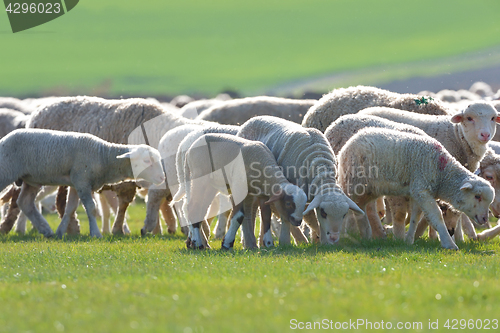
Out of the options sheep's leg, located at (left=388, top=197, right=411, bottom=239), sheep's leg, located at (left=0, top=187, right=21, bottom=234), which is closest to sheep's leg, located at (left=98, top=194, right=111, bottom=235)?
sheep's leg, located at (left=0, top=187, right=21, bottom=234)

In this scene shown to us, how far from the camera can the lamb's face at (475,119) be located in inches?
345

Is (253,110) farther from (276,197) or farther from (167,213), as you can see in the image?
(276,197)

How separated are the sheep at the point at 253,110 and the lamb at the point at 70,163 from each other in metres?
4.71

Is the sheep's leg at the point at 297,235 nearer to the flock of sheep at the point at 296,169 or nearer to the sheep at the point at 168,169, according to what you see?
the flock of sheep at the point at 296,169

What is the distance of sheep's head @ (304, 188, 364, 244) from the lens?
7215mm

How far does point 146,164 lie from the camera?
9938mm

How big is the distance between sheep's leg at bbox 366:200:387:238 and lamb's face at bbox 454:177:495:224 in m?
1.35

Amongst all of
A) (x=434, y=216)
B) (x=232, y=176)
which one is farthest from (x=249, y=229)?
(x=434, y=216)

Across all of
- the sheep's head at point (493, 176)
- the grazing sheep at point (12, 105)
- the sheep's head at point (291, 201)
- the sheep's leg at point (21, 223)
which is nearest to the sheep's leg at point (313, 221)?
the sheep's head at point (291, 201)

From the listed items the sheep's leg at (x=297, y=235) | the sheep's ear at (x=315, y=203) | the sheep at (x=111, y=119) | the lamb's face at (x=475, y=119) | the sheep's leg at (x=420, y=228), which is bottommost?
the sheep's leg at (x=420, y=228)

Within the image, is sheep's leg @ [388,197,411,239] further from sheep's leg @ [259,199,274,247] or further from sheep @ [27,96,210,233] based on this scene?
sheep @ [27,96,210,233]

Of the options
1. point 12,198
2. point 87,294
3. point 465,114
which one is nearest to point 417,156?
point 465,114

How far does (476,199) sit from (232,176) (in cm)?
295

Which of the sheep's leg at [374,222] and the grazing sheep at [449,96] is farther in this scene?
the grazing sheep at [449,96]
